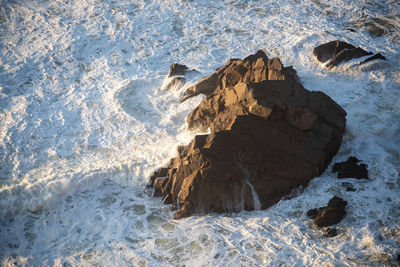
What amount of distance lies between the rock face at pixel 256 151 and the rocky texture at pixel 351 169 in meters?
0.25

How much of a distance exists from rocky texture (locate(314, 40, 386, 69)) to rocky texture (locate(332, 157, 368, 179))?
427 cm

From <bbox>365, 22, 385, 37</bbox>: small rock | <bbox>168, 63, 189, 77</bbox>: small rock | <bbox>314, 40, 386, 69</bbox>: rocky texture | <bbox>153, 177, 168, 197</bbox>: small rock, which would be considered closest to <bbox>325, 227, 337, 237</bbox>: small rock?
<bbox>153, 177, 168, 197</bbox>: small rock

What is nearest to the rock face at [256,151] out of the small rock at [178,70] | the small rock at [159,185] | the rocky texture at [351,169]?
the small rock at [159,185]

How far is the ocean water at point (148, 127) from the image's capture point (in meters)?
6.51

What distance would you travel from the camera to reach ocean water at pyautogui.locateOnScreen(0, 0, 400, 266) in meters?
6.51

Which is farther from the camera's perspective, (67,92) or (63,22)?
(63,22)

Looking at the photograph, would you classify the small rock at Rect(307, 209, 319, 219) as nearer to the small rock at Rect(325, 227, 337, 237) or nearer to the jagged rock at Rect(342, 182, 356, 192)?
the small rock at Rect(325, 227, 337, 237)

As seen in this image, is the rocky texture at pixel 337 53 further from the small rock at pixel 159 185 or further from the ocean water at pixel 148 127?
the small rock at pixel 159 185

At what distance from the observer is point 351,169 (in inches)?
293

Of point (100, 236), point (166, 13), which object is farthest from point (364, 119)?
point (166, 13)

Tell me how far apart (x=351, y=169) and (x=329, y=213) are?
4.43 feet

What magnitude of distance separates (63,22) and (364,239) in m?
13.2

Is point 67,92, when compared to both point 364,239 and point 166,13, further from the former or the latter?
point 364,239

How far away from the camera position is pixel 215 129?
26.7ft
